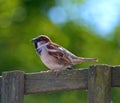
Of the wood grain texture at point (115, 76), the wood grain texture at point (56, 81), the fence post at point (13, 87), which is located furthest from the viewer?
the fence post at point (13, 87)

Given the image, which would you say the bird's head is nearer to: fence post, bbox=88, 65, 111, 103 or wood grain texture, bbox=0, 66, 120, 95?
wood grain texture, bbox=0, 66, 120, 95

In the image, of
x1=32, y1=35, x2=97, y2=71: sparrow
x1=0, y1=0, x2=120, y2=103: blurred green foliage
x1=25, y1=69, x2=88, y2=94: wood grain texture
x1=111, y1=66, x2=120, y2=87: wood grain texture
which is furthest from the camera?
x1=0, y1=0, x2=120, y2=103: blurred green foliage

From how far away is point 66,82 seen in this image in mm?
5078

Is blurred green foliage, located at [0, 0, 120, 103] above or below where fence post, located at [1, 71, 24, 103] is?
above

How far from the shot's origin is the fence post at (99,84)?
189 inches

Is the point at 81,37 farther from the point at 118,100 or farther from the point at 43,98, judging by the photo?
the point at 118,100

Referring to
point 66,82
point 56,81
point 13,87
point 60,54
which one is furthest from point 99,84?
point 60,54

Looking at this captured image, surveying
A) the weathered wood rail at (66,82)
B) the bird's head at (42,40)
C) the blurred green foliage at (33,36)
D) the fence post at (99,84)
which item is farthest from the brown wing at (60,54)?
the blurred green foliage at (33,36)

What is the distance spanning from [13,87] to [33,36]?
10.4 meters

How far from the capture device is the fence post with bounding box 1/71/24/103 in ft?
17.3

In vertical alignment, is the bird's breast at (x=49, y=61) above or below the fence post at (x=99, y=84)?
above

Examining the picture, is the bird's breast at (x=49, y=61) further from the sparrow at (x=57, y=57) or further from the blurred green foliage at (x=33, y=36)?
the blurred green foliage at (x=33, y=36)

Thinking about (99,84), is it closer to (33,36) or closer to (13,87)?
(13,87)

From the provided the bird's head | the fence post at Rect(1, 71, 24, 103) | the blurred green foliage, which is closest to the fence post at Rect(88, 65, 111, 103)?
the fence post at Rect(1, 71, 24, 103)
